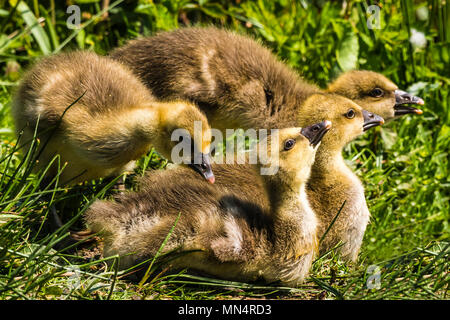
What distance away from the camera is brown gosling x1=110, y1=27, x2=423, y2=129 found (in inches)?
143

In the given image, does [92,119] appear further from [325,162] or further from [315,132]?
[325,162]

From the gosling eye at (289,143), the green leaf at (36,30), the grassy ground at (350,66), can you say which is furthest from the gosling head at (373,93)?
the green leaf at (36,30)

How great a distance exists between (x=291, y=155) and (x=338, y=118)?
2.02 feet

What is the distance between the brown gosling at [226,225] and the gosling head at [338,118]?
1.27ft

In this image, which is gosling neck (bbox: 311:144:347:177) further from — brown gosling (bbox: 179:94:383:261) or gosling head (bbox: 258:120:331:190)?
gosling head (bbox: 258:120:331:190)

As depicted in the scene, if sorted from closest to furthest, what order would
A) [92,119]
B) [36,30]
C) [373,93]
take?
[92,119], [373,93], [36,30]

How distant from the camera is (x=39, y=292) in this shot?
2.57 metres

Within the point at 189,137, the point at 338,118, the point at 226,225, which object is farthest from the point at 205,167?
the point at 338,118

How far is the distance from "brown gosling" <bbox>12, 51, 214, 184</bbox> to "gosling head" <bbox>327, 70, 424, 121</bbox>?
3.83ft

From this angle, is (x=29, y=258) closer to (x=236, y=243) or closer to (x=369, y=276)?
(x=236, y=243)

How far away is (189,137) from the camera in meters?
2.98

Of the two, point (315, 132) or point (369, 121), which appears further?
point (369, 121)

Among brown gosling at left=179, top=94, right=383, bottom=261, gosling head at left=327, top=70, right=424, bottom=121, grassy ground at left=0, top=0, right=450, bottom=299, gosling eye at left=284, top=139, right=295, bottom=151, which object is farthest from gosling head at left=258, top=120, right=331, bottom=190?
gosling head at left=327, top=70, right=424, bottom=121
